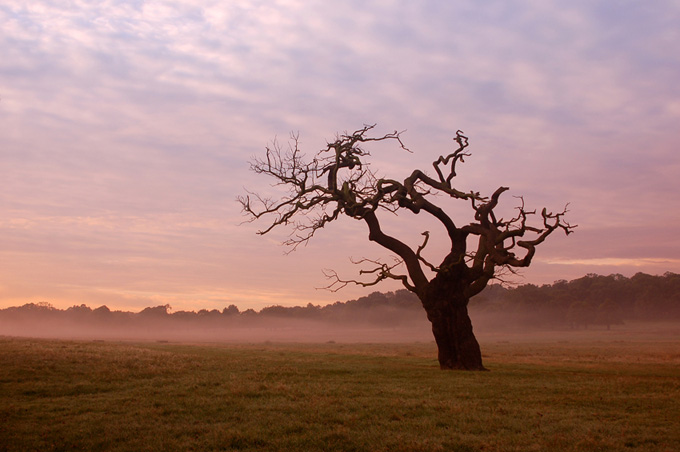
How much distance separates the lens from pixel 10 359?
20.2 meters

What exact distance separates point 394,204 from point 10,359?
1797 centimetres

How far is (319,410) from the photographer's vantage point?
495 inches

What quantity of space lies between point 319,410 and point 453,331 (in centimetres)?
1293

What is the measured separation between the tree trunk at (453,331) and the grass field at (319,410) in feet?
9.03

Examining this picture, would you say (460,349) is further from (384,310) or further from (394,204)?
(384,310)

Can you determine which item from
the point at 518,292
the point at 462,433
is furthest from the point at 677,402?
the point at 518,292

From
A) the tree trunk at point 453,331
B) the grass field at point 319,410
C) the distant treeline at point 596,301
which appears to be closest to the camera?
the grass field at point 319,410

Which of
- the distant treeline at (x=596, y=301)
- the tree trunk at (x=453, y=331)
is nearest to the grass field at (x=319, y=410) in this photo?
the tree trunk at (x=453, y=331)

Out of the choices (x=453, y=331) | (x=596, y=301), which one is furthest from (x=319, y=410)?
(x=596, y=301)

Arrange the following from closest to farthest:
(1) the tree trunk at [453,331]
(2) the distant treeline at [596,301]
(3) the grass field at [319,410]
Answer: (3) the grass field at [319,410]
(1) the tree trunk at [453,331]
(2) the distant treeline at [596,301]

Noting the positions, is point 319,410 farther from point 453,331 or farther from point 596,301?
point 596,301

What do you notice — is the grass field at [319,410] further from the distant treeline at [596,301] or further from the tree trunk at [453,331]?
the distant treeline at [596,301]

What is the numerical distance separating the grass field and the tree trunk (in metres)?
2.75

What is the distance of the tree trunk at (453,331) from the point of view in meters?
23.7
